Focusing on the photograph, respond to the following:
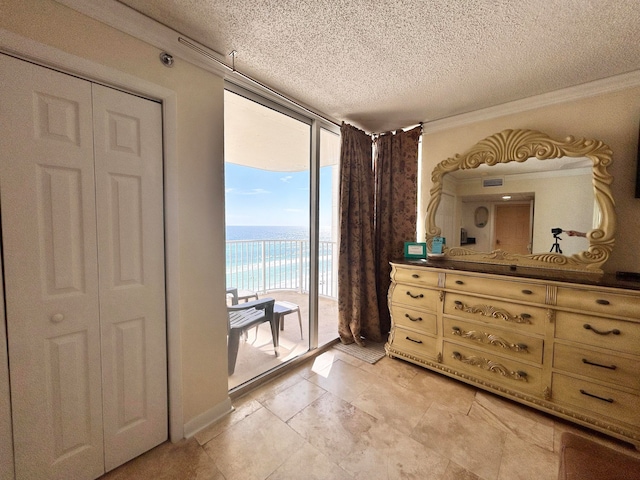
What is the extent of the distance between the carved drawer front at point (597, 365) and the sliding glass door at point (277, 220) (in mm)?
1849

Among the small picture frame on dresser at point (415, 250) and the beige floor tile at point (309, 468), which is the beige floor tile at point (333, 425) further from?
the small picture frame on dresser at point (415, 250)

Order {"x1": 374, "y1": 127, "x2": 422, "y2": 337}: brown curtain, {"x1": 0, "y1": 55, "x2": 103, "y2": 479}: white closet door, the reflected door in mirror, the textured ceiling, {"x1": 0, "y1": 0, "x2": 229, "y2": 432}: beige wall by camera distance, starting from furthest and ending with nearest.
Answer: {"x1": 374, "y1": 127, "x2": 422, "y2": 337}: brown curtain < the reflected door in mirror < {"x1": 0, "y1": 0, "x2": 229, "y2": 432}: beige wall < the textured ceiling < {"x1": 0, "y1": 55, "x2": 103, "y2": 479}: white closet door

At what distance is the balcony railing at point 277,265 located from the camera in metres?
3.88

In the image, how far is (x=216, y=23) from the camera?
135cm

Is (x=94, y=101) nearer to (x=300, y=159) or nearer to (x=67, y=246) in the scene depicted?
(x=67, y=246)

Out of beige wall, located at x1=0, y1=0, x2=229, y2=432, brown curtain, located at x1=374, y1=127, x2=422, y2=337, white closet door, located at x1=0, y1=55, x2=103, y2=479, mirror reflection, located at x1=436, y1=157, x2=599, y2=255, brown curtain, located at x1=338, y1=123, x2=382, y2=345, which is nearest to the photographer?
white closet door, located at x1=0, y1=55, x2=103, y2=479

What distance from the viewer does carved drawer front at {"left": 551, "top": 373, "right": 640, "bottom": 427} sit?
145 centimetres

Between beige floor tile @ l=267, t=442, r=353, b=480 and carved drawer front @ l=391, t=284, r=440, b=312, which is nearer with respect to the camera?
beige floor tile @ l=267, t=442, r=353, b=480

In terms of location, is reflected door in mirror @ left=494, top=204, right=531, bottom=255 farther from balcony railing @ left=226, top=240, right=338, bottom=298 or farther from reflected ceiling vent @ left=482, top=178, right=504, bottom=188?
balcony railing @ left=226, top=240, right=338, bottom=298

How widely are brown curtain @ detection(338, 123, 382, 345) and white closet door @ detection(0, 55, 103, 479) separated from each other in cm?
195

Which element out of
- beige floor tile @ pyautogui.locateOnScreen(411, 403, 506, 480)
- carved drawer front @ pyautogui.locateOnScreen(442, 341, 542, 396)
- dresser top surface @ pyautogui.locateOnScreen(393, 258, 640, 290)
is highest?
dresser top surface @ pyautogui.locateOnScreen(393, 258, 640, 290)

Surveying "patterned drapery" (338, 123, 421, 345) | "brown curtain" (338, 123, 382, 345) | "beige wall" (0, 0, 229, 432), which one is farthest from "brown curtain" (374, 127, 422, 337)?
"beige wall" (0, 0, 229, 432)

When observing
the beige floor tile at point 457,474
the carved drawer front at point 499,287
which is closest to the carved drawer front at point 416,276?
the carved drawer front at point 499,287

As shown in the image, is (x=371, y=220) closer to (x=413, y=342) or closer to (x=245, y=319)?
(x=413, y=342)
